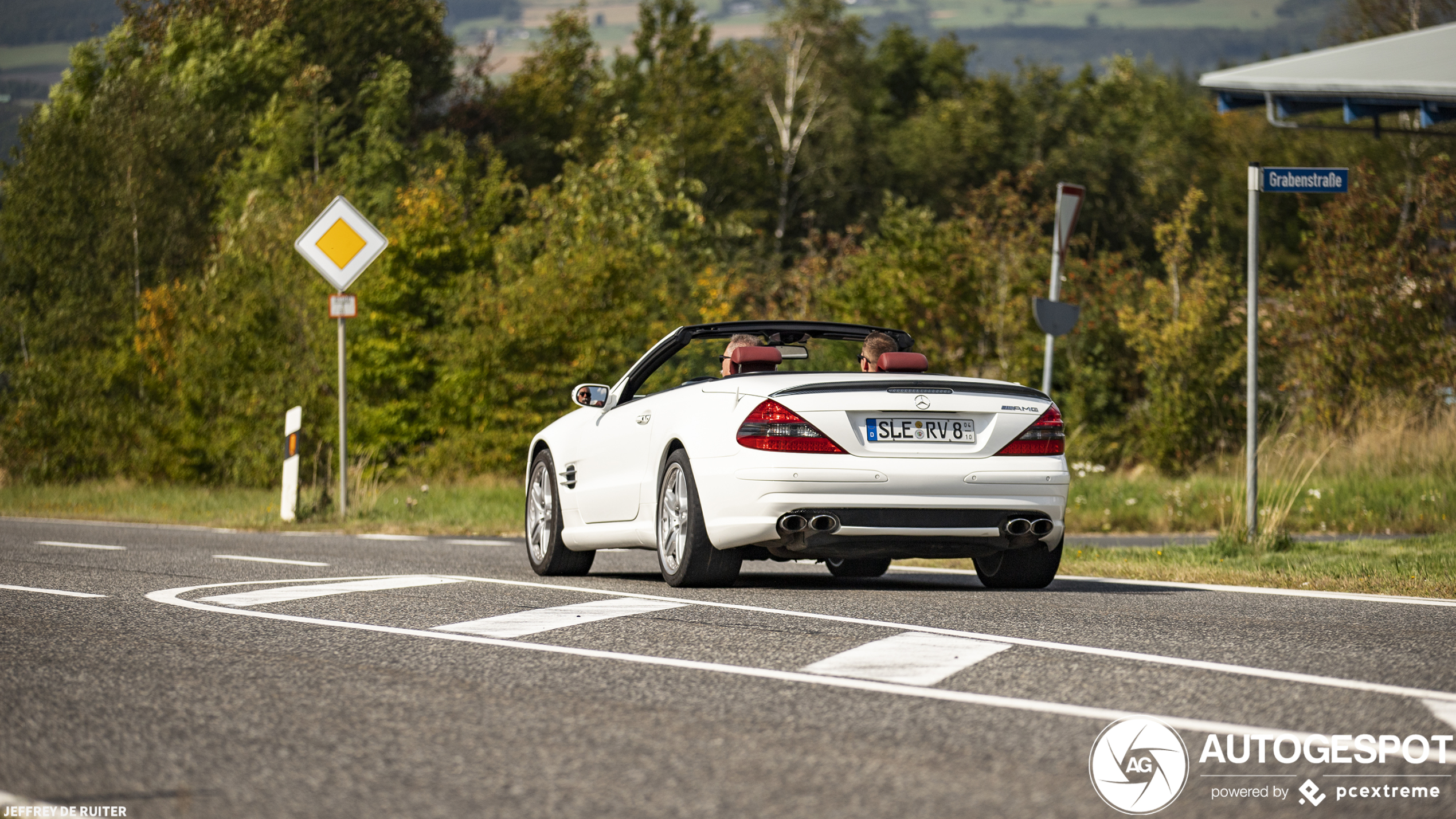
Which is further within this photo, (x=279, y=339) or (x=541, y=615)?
(x=279, y=339)

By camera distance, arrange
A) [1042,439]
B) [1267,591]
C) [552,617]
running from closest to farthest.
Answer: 1. [552,617]
2. [1042,439]
3. [1267,591]

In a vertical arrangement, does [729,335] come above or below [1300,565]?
above

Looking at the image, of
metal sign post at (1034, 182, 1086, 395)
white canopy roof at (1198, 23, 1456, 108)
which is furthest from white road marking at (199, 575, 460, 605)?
white canopy roof at (1198, 23, 1456, 108)

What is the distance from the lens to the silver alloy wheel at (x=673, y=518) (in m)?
8.80

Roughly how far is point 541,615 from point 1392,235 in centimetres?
1975

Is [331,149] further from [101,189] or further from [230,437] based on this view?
[230,437]

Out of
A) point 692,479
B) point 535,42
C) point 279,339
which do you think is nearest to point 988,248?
point 279,339

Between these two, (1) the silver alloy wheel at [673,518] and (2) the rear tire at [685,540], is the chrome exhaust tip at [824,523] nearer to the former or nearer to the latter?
(2) the rear tire at [685,540]

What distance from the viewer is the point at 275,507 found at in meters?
19.2

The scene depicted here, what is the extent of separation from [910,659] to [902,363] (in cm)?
A: 354

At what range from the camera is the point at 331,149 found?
4541 cm

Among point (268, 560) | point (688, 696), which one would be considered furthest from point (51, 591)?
point (688, 696)

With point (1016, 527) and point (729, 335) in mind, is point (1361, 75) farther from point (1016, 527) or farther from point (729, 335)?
point (1016, 527)

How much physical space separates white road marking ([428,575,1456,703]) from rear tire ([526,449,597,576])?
80.5 inches
